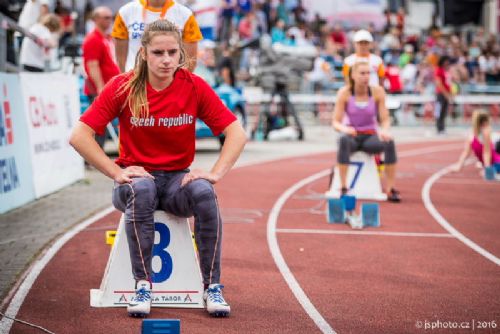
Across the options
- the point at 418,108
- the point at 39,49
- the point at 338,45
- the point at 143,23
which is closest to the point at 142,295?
the point at 143,23

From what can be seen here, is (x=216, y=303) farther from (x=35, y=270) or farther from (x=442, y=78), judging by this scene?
(x=442, y=78)

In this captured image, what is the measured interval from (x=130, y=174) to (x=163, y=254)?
58 centimetres

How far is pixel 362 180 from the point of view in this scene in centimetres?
1237

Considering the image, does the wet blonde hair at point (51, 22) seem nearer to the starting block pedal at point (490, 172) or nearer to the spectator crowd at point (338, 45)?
the starting block pedal at point (490, 172)

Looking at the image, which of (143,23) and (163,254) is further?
(143,23)

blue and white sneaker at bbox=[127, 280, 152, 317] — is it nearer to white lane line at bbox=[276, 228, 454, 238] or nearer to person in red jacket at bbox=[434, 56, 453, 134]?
white lane line at bbox=[276, 228, 454, 238]

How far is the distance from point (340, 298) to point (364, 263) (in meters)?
1.40

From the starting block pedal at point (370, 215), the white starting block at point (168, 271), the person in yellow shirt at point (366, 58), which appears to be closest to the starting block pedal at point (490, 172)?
the person in yellow shirt at point (366, 58)

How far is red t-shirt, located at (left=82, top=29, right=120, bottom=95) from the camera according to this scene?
39.3 feet

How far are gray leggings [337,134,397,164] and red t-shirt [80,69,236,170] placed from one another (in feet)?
18.6

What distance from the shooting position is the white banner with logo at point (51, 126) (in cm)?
1165

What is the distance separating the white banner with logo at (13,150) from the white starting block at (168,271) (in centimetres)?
412

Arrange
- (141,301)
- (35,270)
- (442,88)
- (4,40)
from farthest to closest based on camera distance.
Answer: (442,88)
(4,40)
(35,270)
(141,301)

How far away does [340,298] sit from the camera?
6.67 m
